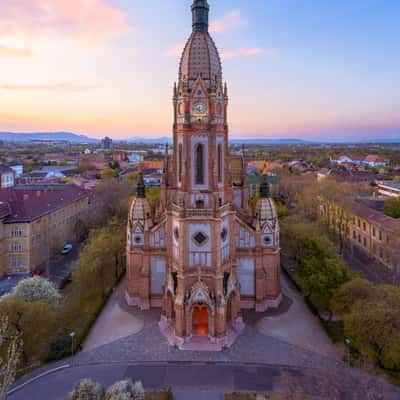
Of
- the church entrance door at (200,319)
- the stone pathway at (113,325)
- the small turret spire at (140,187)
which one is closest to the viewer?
the stone pathway at (113,325)

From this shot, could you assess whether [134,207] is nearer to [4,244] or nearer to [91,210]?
[4,244]

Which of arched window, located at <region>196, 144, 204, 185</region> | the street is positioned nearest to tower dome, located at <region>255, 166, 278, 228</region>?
arched window, located at <region>196, 144, 204, 185</region>

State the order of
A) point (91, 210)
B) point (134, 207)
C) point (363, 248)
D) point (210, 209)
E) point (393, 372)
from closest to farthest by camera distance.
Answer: point (393, 372) → point (210, 209) → point (134, 207) → point (363, 248) → point (91, 210)

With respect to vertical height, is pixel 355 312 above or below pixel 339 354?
above

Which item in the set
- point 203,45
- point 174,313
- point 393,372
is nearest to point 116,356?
point 174,313

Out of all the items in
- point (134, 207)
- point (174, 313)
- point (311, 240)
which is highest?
point (134, 207)

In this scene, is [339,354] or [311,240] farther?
[311,240]

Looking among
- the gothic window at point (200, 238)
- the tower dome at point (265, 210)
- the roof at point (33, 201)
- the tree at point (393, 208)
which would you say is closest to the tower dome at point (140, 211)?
the gothic window at point (200, 238)

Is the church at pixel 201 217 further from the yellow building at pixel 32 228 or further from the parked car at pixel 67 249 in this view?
the parked car at pixel 67 249
